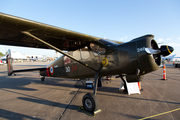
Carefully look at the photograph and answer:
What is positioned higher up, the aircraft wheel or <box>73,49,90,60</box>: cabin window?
<box>73,49,90,60</box>: cabin window

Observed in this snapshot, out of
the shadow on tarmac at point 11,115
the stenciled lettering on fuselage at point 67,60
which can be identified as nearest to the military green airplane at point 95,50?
the stenciled lettering on fuselage at point 67,60

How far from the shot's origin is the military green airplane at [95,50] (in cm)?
331

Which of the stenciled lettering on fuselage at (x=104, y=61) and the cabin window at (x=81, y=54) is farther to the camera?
the cabin window at (x=81, y=54)

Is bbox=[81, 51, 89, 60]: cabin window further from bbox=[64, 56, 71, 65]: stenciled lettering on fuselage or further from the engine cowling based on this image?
the engine cowling

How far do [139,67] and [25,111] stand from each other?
4.11 metres

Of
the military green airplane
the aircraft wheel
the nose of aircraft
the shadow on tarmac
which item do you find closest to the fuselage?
the military green airplane

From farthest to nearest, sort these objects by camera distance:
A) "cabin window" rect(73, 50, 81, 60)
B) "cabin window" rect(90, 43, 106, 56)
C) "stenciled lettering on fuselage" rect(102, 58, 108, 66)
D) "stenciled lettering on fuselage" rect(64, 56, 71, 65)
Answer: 1. "stenciled lettering on fuselage" rect(64, 56, 71, 65)
2. "cabin window" rect(73, 50, 81, 60)
3. "cabin window" rect(90, 43, 106, 56)
4. "stenciled lettering on fuselage" rect(102, 58, 108, 66)

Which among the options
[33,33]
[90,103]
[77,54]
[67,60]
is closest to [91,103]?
[90,103]

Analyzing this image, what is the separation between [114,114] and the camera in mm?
3234

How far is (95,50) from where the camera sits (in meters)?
4.47

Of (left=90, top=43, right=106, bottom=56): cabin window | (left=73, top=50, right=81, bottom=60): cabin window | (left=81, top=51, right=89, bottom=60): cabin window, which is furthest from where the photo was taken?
(left=73, top=50, right=81, bottom=60): cabin window

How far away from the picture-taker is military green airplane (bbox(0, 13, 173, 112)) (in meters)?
3.31

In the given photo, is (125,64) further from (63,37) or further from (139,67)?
(63,37)

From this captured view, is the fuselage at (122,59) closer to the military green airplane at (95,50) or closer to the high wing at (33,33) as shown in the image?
the military green airplane at (95,50)
